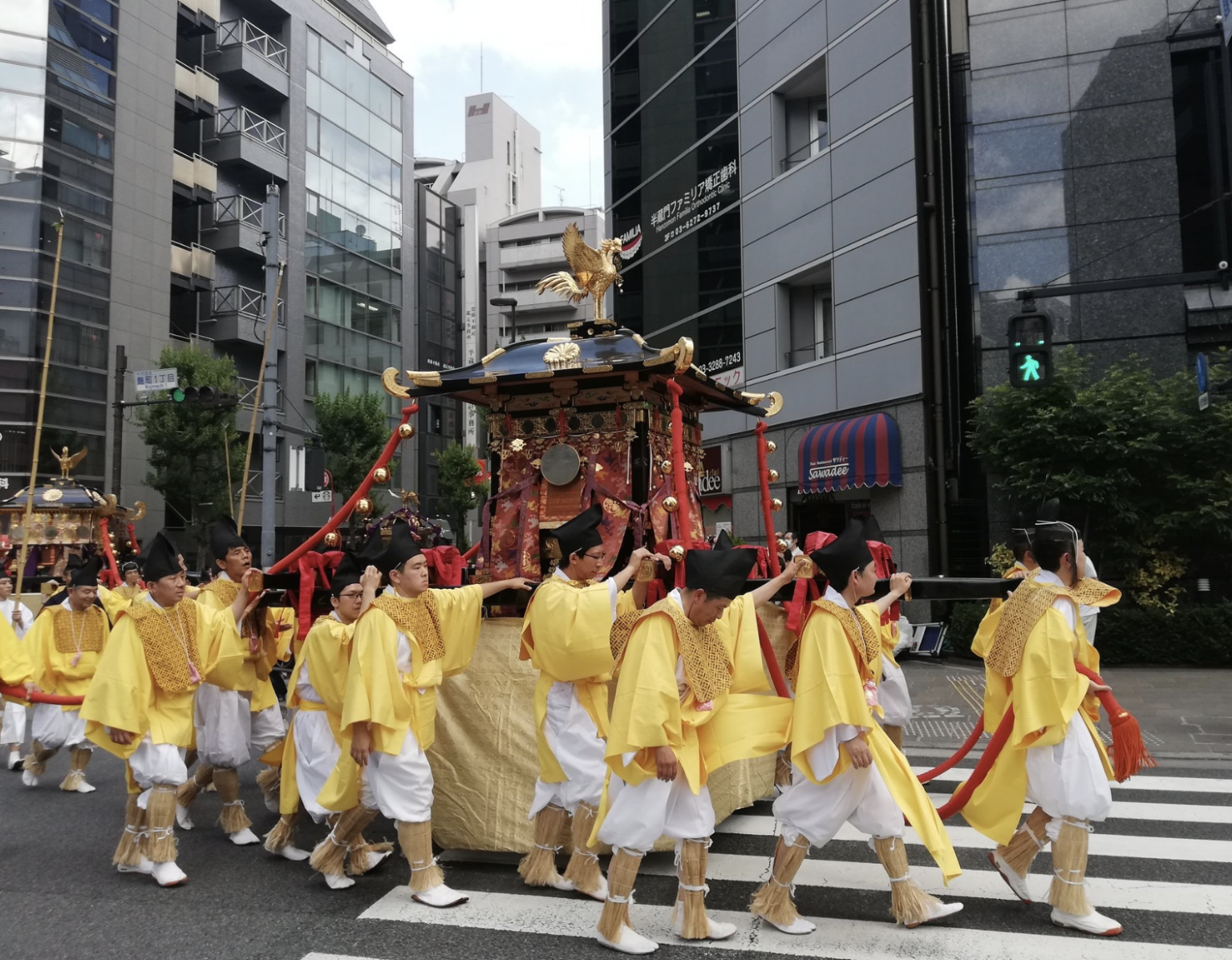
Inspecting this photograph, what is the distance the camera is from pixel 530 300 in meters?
56.6

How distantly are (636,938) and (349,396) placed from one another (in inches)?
1096

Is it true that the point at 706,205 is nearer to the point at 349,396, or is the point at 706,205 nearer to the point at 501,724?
the point at 349,396

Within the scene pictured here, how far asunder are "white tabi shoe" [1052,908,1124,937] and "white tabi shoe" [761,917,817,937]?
112 centimetres

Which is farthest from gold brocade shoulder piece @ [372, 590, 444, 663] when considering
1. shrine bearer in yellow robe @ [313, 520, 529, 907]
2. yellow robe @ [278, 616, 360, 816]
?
yellow robe @ [278, 616, 360, 816]

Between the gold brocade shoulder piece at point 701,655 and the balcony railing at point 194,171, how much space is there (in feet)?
93.6

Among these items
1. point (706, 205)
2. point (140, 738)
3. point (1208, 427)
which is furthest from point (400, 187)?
point (140, 738)

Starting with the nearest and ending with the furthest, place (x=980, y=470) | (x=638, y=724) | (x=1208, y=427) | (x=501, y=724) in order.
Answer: (x=638, y=724), (x=501, y=724), (x=1208, y=427), (x=980, y=470)

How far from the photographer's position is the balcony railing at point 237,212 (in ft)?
97.2

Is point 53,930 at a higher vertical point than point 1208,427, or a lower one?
lower

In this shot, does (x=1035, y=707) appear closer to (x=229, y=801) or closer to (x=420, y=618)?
(x=420, y=618)

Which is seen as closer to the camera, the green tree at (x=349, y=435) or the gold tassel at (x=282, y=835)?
the gold tassel at (x=282, y=835)

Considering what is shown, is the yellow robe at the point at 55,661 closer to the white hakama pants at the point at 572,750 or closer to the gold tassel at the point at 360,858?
the gold tassel at the point at 360,858

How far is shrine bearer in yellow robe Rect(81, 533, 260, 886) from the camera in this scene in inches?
205

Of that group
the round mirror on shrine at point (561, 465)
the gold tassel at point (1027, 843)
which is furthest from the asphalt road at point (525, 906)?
the round mirror on shrine at point (561, 465)
